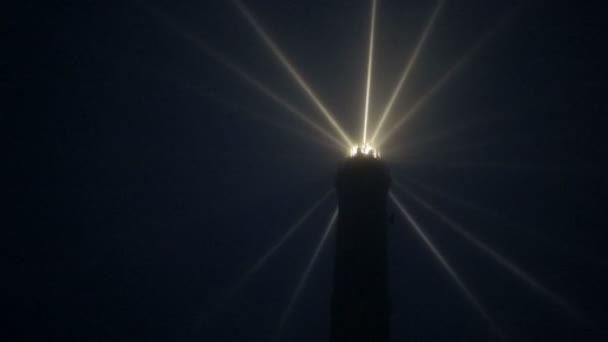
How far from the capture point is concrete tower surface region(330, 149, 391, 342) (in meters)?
19.8

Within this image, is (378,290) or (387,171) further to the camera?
(387,171)

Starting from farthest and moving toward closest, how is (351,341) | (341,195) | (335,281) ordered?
1. (341,195)
2. (335,281)
3. (351,341)

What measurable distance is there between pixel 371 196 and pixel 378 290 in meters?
4.95

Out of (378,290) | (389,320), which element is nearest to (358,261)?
(378,290)

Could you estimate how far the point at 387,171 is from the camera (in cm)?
2331

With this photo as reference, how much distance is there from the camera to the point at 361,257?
20.6 metres

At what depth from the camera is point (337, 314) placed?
2023 cm

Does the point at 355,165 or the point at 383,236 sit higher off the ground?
the point at 355,165

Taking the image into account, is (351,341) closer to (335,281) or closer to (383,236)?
(335,281)

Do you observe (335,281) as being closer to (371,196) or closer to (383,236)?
(383,236)

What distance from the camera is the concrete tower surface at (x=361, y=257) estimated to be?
19.8 meters

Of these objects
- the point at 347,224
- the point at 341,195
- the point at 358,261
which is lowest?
the point at 358,261

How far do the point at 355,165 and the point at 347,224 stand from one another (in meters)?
3.59

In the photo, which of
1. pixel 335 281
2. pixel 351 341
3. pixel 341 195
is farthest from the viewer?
pixel 341 195
